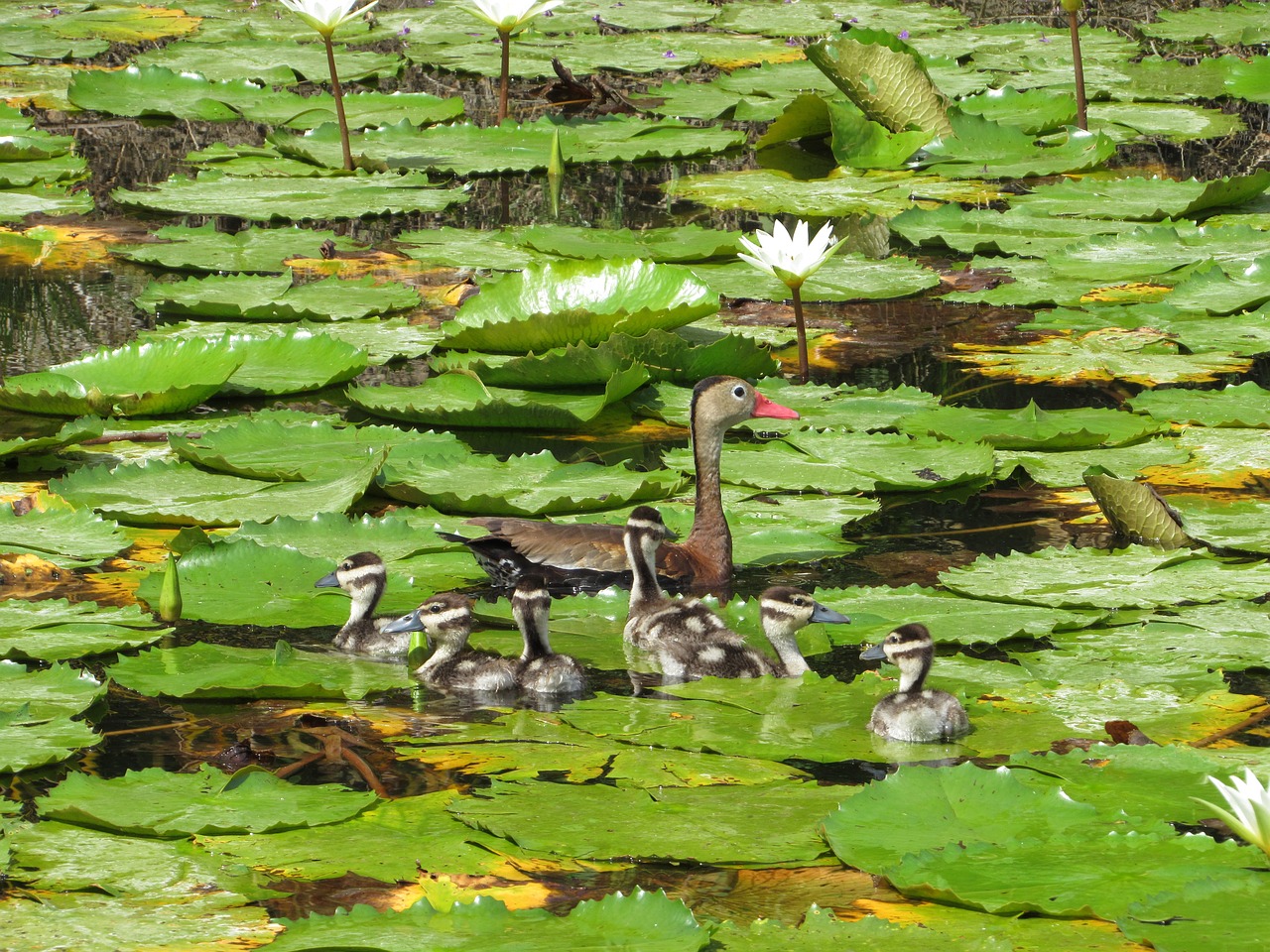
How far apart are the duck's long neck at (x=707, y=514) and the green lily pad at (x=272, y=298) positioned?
2.62 metres

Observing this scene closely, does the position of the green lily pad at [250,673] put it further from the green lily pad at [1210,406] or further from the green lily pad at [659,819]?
the green lily pad at [1210,406]

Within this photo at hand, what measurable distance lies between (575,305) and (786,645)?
2814 millimetres

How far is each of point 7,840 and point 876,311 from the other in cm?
547

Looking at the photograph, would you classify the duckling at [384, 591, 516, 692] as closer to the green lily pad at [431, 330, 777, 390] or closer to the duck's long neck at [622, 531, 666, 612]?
the duck's long neck at [622, 531, 666, 612]

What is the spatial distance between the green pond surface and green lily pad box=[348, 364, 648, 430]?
3 centimetres

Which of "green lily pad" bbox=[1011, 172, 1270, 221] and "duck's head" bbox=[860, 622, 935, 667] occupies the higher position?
"green lily pad" bbox=[1011, 172, 1270, 221]

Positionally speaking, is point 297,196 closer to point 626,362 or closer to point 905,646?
point 626,362

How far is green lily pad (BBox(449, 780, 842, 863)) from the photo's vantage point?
3.10 meters

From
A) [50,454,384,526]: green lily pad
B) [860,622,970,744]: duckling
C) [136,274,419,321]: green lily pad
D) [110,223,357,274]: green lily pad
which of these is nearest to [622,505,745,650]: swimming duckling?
[860,622,970,744]: duckling

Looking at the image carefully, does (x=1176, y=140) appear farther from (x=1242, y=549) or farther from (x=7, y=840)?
(x=7, y=840)

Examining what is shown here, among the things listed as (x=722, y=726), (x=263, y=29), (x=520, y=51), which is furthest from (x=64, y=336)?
(x=263, y=29)

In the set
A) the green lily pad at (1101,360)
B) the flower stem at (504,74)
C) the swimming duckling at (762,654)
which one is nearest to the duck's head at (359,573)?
the swimming duckling at (762,654)

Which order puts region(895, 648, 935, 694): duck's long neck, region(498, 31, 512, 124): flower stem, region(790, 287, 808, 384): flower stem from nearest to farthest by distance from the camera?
1. region(895, 648, 935, 694): duck's long neck
2. region(790, 287, 808, 384): flower stem
3. region(498, 31, 512, 124): flower stem

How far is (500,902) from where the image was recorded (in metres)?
2.78
